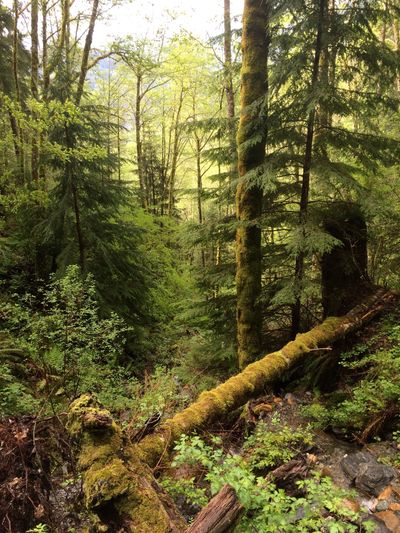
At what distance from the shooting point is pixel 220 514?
177 centimetres

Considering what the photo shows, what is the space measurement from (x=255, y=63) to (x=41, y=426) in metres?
6.02

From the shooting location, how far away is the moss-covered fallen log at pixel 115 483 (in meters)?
2.15

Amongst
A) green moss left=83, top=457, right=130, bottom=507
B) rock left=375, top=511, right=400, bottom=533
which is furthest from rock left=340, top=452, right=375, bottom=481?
green moss left=83, top=457, right=130, bottom=507

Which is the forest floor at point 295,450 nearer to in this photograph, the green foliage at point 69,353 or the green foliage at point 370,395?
the green foliage at point 370,395

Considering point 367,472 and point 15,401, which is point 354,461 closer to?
point 367,472

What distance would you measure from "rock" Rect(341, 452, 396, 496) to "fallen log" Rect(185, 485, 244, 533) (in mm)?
2197

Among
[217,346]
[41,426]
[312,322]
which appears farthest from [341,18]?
[41,426]

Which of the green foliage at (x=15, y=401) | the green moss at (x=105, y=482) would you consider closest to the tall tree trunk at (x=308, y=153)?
the green moss at (x=105, y=482)

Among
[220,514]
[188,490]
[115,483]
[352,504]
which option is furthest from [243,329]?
[220,514]

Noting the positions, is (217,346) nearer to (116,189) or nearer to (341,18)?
(116,189)

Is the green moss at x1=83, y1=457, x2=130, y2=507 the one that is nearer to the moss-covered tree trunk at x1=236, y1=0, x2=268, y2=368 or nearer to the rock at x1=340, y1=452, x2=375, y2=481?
the rock at x1=340, y1=452, x2=375, y2=481

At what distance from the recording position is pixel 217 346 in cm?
692

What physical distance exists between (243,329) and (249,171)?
2711mm

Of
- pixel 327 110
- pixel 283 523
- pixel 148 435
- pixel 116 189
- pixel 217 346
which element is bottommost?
pixel 217 346
